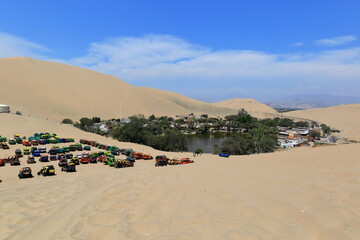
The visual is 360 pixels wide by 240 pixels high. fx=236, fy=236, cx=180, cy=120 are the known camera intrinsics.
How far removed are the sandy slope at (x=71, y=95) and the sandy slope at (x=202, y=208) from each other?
7615 centimetres

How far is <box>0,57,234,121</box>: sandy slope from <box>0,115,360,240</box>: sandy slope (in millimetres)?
76151

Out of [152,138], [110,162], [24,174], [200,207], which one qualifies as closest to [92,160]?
[110,162]

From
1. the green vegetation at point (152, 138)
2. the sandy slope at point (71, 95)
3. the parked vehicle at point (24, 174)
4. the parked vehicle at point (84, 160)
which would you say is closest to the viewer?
the parked vehicle at point (24, 174)

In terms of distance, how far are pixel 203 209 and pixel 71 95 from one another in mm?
113898

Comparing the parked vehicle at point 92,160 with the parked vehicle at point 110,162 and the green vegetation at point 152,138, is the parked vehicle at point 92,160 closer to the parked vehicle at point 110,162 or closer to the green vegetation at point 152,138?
the parked vehicle at point 110,162

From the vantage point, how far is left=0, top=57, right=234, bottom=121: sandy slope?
296 feet

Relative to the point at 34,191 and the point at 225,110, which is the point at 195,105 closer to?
the point at 225,110

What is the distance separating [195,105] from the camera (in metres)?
161

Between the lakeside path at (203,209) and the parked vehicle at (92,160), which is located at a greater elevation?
the lakeside path at (203,209)

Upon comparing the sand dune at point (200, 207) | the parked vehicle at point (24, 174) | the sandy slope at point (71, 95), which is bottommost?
the parked vehicle at point (24, 174)

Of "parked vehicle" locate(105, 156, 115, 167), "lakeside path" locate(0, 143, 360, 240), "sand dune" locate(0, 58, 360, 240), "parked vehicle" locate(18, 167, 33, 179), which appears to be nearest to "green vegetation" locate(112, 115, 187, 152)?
"parked vehicle" locate(105, 156, 115, 167)

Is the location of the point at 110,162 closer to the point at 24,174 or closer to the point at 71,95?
the point at 24,174

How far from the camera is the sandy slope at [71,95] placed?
3553 inches

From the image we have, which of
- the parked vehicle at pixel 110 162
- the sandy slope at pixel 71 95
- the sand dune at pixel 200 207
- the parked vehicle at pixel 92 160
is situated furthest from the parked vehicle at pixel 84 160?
the sandy slope at pixel 71 95
